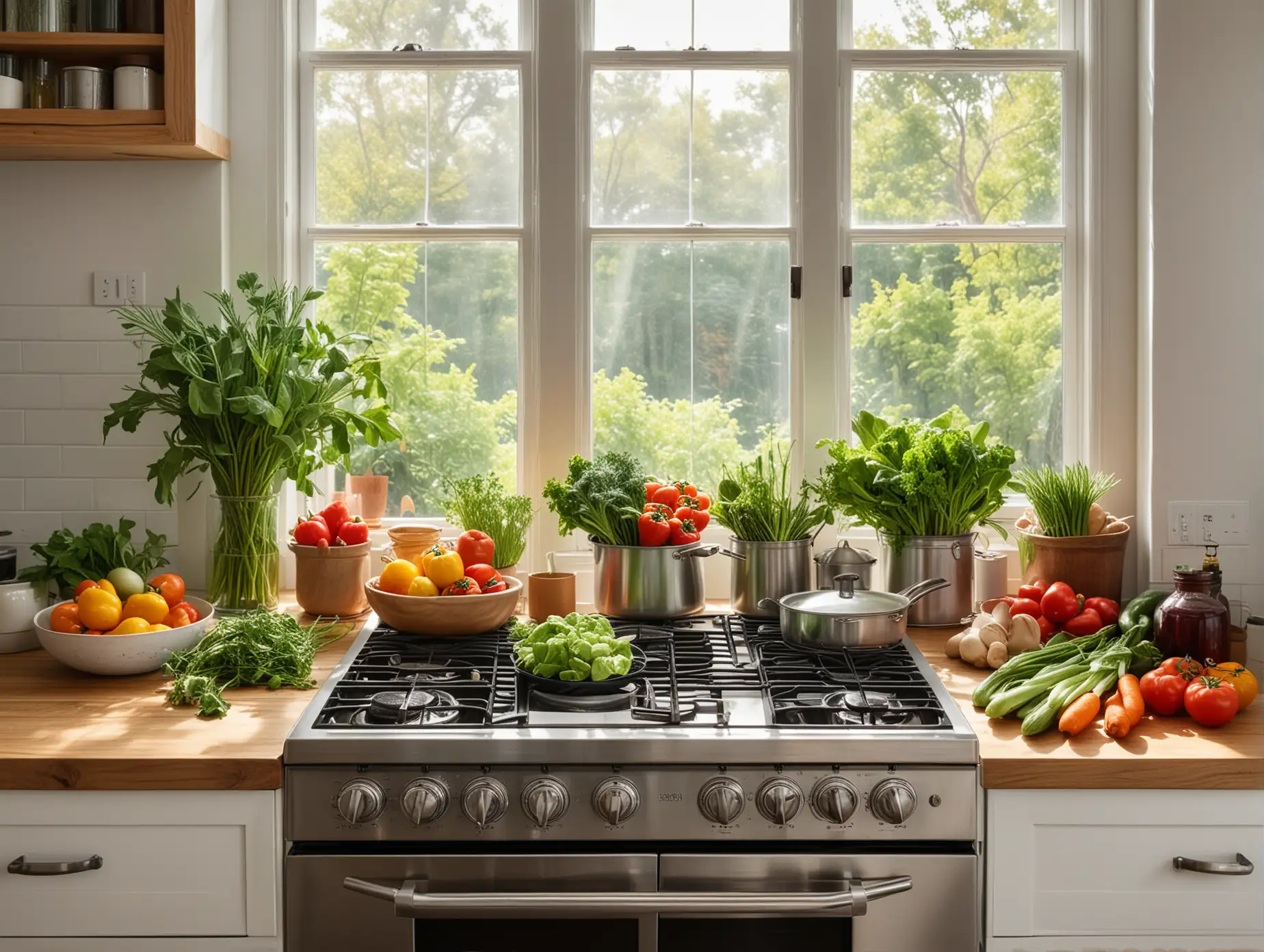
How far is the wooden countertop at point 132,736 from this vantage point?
184 centimetres

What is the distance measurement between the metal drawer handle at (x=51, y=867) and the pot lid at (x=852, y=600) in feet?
4.52

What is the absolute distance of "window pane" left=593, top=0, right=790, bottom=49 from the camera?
2922 mm

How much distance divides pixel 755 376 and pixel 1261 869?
1604 mm

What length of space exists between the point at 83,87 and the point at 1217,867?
2785mm

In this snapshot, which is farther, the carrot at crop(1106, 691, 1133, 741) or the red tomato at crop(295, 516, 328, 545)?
the red tomato at crop(295, 516, 328, 545)

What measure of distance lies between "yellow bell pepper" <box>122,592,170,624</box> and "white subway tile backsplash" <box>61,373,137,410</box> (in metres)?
0.72

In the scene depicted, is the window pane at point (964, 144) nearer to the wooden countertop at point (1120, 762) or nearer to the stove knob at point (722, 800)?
the wooden countertop at point (1120, 762)

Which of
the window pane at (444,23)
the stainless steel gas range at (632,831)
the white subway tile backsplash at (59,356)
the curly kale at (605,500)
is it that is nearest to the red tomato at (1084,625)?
the stainless steel gas range at (632,831)

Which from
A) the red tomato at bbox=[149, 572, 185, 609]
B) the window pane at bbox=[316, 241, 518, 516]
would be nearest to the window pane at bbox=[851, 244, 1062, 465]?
the window pane at bbox=[316, 241, 518, 516]

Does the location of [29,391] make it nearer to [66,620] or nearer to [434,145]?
[66,620]

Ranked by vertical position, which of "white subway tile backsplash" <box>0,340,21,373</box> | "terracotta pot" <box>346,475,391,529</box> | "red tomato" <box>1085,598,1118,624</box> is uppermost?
"white subway tile backsplash" <box>0,340,21,373</box>

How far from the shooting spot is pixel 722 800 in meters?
1.83

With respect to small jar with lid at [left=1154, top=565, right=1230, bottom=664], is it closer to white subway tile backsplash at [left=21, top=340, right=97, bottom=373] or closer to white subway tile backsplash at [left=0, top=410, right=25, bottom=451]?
white subway tile backsplash at [left=21, top=340, right=97, bottom=373]

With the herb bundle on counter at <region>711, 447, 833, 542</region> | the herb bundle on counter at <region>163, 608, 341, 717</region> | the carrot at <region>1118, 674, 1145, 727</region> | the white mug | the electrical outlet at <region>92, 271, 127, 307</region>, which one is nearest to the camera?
the carrot at <region>1118, 674, 1145, 727</region>
